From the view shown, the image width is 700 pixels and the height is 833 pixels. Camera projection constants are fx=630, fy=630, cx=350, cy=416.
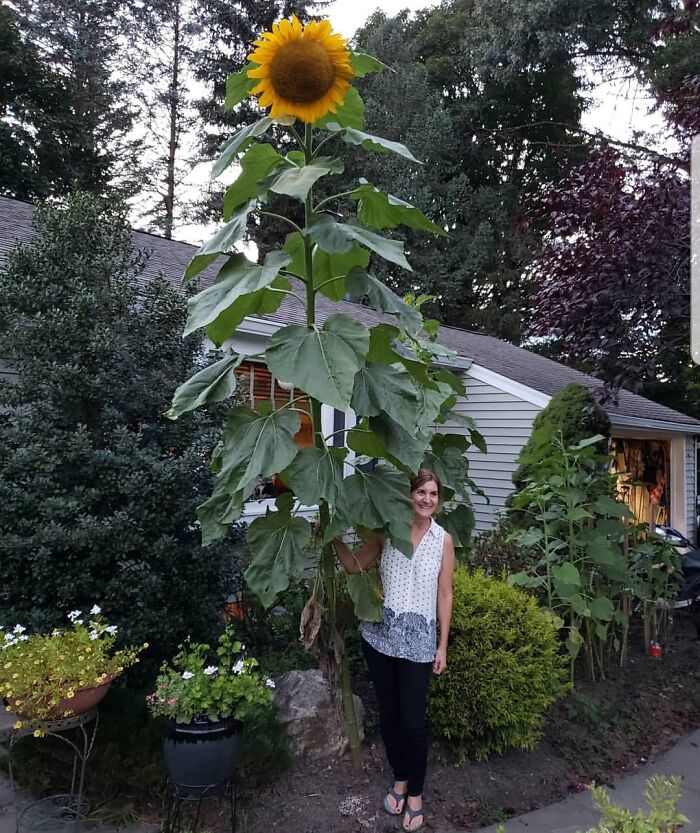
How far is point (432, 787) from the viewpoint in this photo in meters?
2.91

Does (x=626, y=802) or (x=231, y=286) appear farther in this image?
(x=626, y=802)

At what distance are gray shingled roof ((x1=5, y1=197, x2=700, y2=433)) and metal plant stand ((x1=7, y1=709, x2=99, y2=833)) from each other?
123 inches

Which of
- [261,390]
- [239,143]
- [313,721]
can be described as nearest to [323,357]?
[239,143]

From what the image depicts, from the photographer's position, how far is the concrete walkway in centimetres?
269

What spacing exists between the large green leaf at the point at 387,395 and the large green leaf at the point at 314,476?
24 centimetres

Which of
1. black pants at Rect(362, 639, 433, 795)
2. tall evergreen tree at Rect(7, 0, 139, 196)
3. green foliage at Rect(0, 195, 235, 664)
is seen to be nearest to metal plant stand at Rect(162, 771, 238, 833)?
black pants at Rect(362, 639, 433, 795)

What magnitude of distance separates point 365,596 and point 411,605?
7.9 inches

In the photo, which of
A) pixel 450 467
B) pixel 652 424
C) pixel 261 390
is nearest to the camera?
pixel 450 467

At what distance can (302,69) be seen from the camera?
1995 mm

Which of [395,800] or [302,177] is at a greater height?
[302,177]

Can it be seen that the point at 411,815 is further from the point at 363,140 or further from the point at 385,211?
the point at 363,140

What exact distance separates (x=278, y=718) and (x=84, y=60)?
1867cm

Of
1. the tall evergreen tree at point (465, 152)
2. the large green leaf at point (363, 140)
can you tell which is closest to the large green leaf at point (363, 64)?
the large green leaf at point (363, 140)

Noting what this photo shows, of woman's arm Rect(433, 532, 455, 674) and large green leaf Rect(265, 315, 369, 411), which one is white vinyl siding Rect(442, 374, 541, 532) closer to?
woman's arm Rect(433, 532, 455, 674)
